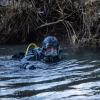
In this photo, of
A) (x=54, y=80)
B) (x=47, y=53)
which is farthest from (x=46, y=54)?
(x=54, y=80)

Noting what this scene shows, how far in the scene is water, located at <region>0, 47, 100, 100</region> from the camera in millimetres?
7773

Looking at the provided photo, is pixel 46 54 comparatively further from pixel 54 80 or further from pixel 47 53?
pixel 54 80

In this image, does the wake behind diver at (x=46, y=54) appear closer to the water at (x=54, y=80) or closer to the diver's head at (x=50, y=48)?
the diver's head at (x=50, y=48)

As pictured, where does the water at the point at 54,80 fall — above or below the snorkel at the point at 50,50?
below

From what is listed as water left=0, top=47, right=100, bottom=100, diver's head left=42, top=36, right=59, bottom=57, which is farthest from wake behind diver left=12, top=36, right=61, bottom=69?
water left=0, top=47, right=100, bottom=100

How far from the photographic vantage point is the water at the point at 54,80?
25.5ft

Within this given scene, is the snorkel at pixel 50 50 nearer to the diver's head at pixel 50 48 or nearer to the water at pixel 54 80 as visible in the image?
the diver's head at pixel 50 48

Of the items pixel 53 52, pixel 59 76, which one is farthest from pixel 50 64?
pixel 59 76

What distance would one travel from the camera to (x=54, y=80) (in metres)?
9.08

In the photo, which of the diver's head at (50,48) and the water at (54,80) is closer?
the water at (54,80)

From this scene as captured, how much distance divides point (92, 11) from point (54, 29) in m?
1.81

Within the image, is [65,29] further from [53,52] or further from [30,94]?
[30,94]

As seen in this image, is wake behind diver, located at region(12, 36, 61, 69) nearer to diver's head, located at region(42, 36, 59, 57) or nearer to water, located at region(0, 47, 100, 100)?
diver's head, located at region(42, 36, 59, 57)

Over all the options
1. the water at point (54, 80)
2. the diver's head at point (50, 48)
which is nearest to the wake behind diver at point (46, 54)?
the diver's head at point (50, 48)
